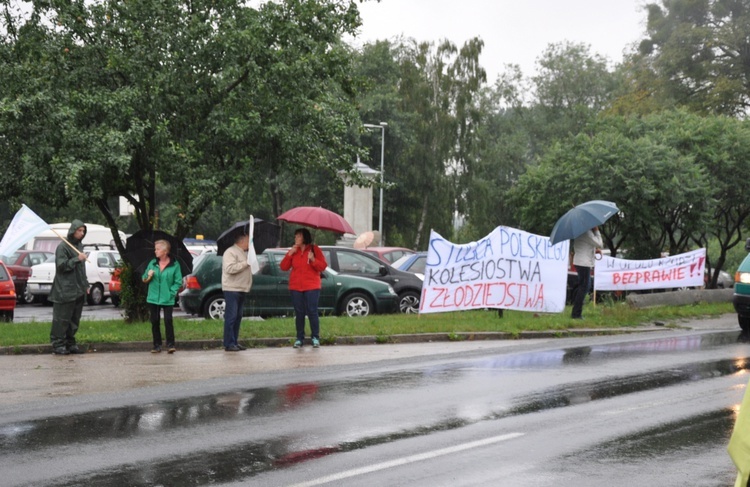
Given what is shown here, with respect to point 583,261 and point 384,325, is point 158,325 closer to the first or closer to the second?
point 384,325

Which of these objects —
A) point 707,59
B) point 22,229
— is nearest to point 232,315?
point 22,229

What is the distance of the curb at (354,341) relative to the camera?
15703 millimetres

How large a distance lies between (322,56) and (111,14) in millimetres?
3585

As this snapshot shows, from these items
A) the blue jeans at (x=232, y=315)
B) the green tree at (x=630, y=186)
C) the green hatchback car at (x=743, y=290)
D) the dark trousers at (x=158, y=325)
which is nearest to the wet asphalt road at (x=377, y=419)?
the dark trousers at (x=158, y=325)

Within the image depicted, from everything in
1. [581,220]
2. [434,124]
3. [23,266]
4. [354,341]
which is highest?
[434,124]

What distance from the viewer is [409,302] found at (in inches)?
917

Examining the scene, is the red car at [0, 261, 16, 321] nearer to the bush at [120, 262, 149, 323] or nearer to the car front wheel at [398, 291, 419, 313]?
the bush at [120, 262, 149, 323]

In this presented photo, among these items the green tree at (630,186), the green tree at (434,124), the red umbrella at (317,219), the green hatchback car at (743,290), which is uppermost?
the green tree at (434,124)

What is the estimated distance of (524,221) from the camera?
30.1m

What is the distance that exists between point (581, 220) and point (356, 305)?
5370 mm

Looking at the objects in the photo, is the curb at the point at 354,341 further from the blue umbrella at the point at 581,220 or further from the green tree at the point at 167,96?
the green tree at the point at 167,96

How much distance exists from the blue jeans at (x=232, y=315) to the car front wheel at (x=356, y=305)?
6.37m

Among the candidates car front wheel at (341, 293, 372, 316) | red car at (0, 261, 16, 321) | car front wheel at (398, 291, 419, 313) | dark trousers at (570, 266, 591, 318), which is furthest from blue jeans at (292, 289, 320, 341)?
red car at (0, 261, 16, 321)

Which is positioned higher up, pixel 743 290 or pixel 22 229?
pixel 22 229
